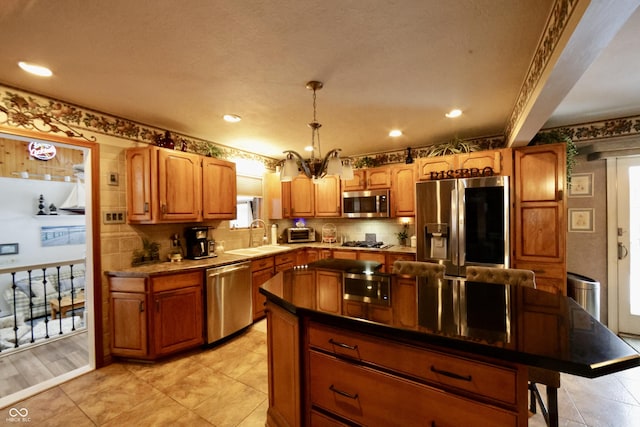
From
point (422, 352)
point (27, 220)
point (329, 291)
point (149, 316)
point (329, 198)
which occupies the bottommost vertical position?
point (149, 316)

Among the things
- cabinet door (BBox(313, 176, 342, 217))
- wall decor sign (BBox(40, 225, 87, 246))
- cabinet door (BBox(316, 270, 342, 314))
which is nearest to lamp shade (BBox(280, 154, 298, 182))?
cabinet door (BBox(316, 270, 342, 314))

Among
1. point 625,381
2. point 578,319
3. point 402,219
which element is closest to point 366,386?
point 578,319

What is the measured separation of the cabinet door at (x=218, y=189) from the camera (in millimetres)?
3311

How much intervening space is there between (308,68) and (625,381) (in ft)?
12.0

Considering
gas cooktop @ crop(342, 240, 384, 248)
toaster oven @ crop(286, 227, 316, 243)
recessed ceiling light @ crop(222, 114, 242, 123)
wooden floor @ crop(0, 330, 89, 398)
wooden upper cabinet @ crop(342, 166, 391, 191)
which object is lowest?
wooden floor @ crop(0, 330, 89, 398)

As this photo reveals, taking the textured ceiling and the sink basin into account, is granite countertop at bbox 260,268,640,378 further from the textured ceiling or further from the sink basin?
the sink basin

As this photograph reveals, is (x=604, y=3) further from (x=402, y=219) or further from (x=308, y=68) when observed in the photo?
(x=402, y=219)

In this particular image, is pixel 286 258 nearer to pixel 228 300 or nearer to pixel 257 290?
pixel 257 290

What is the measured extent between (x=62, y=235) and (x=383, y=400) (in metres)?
6.70

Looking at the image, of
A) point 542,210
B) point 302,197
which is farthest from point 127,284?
point 542,210

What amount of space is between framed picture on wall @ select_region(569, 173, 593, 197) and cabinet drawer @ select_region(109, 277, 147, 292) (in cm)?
495

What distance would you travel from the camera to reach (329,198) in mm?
4574

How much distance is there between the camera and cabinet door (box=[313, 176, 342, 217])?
4504 mm

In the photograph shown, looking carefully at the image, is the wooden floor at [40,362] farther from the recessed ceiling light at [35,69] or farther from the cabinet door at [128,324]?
the recessed ceiling light at [35,69]
